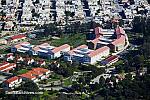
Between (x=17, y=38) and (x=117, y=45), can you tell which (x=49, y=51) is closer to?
(x=17, y=38)

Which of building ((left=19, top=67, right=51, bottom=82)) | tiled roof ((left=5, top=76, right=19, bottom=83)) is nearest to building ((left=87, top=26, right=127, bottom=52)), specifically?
building ((left=19, top=67, right=51, bottom=82))

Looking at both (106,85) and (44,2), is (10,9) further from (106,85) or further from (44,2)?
(106,85)

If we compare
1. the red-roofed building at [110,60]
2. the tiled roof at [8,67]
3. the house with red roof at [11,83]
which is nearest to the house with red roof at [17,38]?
the tiled roof at [8,67]

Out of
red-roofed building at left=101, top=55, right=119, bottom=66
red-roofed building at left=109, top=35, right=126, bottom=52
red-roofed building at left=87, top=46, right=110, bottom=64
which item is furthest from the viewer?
red-roofed building at left=109, top=35, right=126, bottom=52

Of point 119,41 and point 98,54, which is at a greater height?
point 119,41

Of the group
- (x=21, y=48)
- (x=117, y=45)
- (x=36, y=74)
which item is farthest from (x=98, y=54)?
(x=21, y=48)

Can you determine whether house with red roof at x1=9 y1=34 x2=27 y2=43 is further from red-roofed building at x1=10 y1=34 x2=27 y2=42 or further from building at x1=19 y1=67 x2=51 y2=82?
building at x1=19 y1=67 x2=51 y2=82

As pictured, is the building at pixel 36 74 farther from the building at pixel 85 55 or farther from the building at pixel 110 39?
the building at pixel 110 39

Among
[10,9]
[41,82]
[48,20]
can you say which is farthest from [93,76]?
[10,9]
